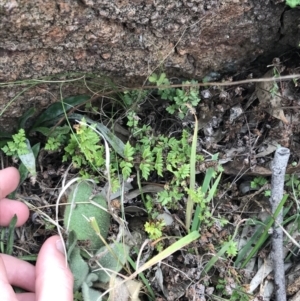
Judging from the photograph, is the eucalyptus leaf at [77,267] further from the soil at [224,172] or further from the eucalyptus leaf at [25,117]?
the eucalyptus leaf at [25,117]

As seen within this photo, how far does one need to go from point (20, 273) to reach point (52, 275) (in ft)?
0.64

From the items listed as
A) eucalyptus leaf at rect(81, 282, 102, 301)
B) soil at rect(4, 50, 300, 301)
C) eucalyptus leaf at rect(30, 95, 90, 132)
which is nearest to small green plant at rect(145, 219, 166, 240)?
soil at rect(4, 50, 300, 301)

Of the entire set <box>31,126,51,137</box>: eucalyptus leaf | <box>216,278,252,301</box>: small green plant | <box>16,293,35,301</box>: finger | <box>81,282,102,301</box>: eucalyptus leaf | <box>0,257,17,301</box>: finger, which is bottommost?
<box>216,278,252,301</box>: small green plant

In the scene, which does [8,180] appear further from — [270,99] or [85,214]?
[270,99]

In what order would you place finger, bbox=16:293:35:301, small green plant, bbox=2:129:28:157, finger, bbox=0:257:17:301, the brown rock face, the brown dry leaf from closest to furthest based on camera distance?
finger, bbox=0:257:17:301, the brown rock face, finger, bbox=16:293:35:301, small green plant, bbox=2:129:28:157, the brown dry leaf

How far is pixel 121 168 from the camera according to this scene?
1949mm

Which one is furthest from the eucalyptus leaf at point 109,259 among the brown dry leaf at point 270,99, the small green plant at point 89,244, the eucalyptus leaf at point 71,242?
the brown dry leaf at point 270,99

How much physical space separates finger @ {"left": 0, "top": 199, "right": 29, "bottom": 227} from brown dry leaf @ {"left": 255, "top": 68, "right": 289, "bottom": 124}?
104 cm

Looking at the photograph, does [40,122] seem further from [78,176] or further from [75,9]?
[75,9]

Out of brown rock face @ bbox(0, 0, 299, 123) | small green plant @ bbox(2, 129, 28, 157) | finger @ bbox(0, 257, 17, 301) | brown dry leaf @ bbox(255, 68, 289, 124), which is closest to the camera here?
finger @ bbox(0, 257, 17, 301)

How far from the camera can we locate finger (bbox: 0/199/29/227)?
1858 millimetres

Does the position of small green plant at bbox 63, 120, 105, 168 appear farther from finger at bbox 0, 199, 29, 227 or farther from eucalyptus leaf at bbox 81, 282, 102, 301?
eucalyptus leaf at bbox 81, 282, 102, 301

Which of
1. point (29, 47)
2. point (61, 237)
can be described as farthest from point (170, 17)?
point (61, 237)

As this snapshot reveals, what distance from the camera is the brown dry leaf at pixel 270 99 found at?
201cm
